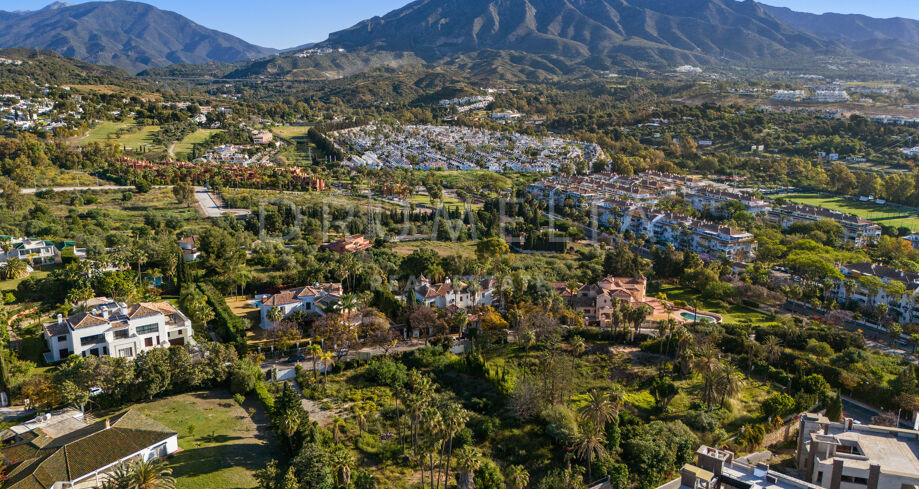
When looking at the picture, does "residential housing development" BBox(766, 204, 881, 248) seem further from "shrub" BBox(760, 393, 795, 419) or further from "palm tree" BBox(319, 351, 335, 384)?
"palm tree" BBox(319, 351, 335, 384)

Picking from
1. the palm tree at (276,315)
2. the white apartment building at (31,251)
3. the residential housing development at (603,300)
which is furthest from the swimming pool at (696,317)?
the white apartment building at (31,251)

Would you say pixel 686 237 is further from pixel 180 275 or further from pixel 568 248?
pixel 180 275

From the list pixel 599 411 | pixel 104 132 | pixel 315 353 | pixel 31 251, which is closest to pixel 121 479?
pixel 315 353

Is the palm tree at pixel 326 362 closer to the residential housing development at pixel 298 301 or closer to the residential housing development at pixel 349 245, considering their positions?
the residential housing development at pixel 298 301

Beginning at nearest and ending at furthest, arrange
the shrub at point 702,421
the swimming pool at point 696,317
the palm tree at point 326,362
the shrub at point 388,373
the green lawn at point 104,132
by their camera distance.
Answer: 1. the shrub at point 702,421
2. the palm tree at point 326,362
3. the shrub at point 388,373
4. the swimming pool at point 696,317
5. the green lawn at point 104,132

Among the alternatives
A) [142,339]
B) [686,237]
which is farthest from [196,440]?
[686,237]

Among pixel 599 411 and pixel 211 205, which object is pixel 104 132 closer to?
pixel 211 205

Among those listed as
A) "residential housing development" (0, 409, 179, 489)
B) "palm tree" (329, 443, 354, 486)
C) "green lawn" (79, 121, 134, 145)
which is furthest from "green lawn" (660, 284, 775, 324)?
"green lawn" (79, 121, 134, 145)
